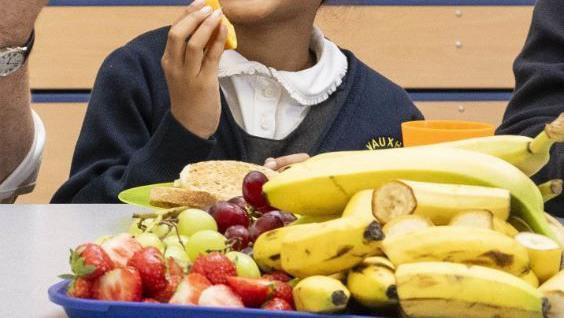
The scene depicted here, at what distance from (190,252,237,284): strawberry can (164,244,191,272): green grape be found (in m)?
0.02

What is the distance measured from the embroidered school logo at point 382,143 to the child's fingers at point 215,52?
16.2 inches

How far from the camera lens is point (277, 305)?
61 centimetres

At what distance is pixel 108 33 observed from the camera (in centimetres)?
261

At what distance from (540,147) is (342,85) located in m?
1.03

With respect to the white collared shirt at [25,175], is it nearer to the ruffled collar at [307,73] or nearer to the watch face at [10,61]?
the watch face at [10,61]

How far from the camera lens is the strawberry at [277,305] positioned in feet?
1.99

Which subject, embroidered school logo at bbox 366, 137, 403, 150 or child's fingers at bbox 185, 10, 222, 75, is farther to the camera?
embroidered school logo at bbox 366, 137, 403, 150

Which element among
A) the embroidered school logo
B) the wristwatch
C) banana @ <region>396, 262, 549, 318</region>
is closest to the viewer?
banana @ <region>396, 262, 549, 318</region>

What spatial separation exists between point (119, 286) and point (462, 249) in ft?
0.70

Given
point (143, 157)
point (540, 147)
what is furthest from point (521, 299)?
point (143, 157)

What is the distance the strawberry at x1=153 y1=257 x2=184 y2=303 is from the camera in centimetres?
62

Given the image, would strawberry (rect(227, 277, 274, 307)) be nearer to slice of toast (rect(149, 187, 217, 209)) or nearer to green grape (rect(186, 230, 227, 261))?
green grape (rect(186, 230, 227, 261))

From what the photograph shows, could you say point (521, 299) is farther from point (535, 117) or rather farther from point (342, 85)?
point (342, 85)

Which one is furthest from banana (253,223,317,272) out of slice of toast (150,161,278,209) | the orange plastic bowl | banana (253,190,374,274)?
the orange plastic bowl
